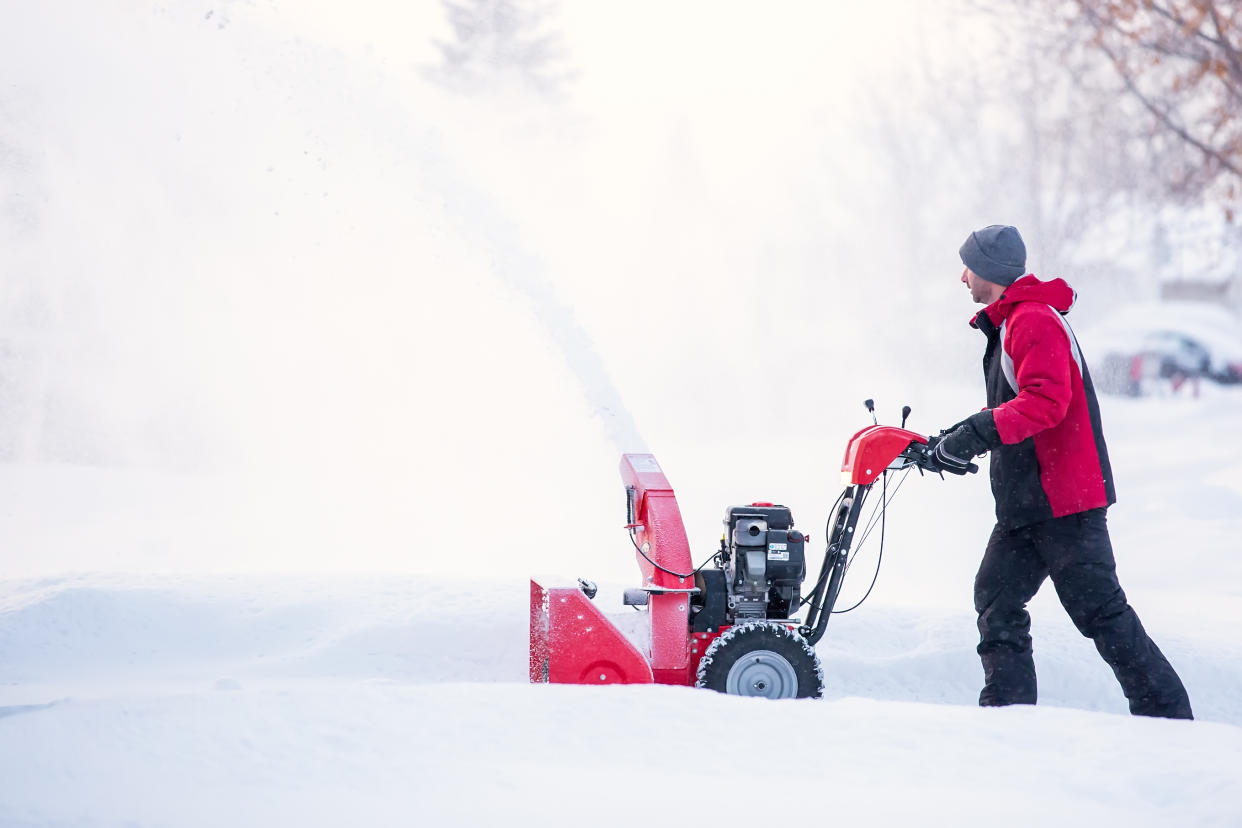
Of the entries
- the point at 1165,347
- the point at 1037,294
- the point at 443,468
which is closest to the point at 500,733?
the point at 1037,294

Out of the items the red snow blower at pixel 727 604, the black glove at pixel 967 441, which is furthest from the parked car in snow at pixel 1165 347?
the black glove at pixel 967 441

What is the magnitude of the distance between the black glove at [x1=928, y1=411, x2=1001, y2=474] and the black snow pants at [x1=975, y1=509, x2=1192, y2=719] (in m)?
0.32

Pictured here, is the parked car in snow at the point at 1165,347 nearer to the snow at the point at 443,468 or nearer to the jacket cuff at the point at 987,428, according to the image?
the snow at the point at 443,468

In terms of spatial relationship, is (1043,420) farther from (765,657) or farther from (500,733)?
(500,733)

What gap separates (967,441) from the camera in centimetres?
305

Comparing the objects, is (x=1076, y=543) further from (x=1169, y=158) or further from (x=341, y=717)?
(x=1169, y=158)

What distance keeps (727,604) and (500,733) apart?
1.27 m

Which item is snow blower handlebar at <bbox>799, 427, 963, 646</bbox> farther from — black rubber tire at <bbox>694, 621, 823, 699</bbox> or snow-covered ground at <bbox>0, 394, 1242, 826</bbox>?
snow-covered ground at <bbox>0, 394, 1242, 826</bbox>

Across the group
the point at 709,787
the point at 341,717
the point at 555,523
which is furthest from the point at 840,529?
the point at 555,523

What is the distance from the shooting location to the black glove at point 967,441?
119 inches

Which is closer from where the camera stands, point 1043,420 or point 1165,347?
point 1043,420

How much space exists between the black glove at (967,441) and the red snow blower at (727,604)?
69mm

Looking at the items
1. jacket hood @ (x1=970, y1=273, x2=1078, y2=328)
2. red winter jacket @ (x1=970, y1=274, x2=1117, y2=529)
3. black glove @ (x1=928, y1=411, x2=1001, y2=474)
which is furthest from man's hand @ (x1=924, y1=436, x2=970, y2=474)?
jacket hood @ (x1=970, y1=273, x2=1078, y2=328)

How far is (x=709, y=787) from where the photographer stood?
84.4 inches
